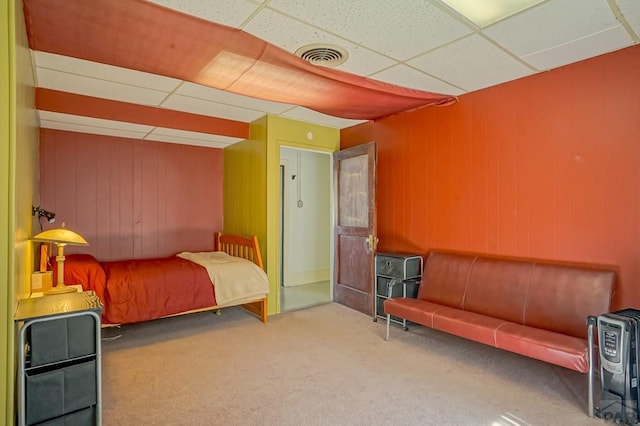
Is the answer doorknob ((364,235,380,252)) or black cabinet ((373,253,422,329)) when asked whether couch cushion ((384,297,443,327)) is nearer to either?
black cabinet ((373,253,422,329))

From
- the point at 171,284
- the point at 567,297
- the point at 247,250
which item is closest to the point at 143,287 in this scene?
the point at 171,284

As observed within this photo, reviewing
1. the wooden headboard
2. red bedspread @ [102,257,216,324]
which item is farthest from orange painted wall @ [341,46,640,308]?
red bedspread @ [102,257,216,324]

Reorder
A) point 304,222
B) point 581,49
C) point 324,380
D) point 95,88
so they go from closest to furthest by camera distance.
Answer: point 581,49 → point 324,380 → point 95,88 → point 304,222

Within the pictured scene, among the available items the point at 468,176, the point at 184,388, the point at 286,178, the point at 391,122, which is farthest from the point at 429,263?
the point at 286,178

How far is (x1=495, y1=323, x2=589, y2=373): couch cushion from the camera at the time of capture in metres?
2.20

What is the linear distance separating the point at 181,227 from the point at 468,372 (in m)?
3.99

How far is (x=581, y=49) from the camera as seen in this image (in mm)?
2523

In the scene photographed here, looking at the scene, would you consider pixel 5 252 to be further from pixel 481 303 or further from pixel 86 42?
pixel 481 303

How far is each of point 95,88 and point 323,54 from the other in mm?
2290

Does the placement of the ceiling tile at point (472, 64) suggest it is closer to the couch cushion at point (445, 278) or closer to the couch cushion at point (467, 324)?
the couch cushion at point (445, 278)

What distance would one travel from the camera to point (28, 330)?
1.76 metres

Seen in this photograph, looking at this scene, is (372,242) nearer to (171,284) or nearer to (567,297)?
(567,297)

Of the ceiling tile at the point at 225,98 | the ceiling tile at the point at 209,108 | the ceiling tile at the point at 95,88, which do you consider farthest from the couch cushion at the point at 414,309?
the ceiling tile at the point at 95,88

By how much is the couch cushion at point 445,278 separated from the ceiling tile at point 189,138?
2906 millimetres
